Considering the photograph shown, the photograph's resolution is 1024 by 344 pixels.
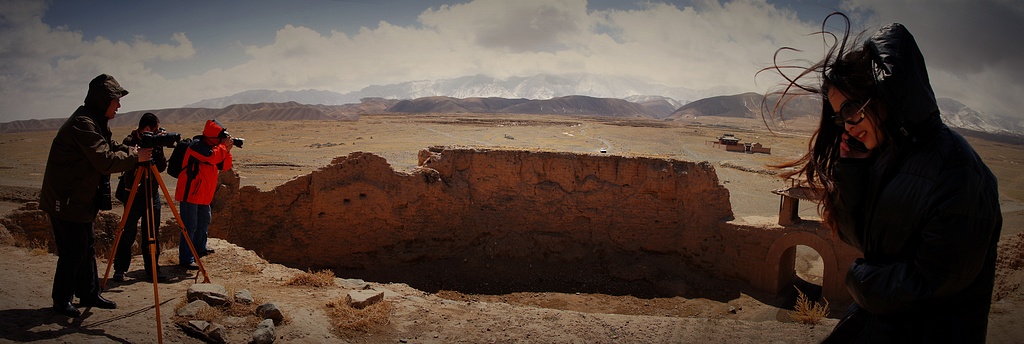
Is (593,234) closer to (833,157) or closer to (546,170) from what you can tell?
(546,170)

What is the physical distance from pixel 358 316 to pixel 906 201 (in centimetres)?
528

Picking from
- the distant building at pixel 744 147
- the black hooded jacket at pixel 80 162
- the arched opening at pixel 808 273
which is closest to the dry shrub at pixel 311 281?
the black hooded jacket at pixel 80 162

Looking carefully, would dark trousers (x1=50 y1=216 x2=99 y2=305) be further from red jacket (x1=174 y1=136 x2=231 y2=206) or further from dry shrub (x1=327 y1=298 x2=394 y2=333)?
dry shrub (x1=327 y1=298 x2=394 y2=333)

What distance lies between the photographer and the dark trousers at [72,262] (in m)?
4.61

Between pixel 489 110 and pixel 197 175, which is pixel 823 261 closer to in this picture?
pixel 197 175

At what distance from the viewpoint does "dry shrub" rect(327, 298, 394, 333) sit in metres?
5.56

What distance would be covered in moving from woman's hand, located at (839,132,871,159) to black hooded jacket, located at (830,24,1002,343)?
37mm

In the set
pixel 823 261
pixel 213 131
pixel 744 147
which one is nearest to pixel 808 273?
pixel 823 261

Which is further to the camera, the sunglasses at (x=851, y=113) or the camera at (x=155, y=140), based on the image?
the camera at (x=155, y=140)

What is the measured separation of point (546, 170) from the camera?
13.7 m

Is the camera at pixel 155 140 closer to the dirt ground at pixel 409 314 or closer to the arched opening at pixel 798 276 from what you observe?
the dirt ground at pixel 409 314

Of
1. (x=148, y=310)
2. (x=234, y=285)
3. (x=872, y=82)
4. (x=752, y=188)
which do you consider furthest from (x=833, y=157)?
(x=752, y=188)

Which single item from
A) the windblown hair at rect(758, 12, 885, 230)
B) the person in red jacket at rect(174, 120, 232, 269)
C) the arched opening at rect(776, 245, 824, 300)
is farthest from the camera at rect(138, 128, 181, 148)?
the arched opening at rect(776, 245, 824, 300)

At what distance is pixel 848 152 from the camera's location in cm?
238
